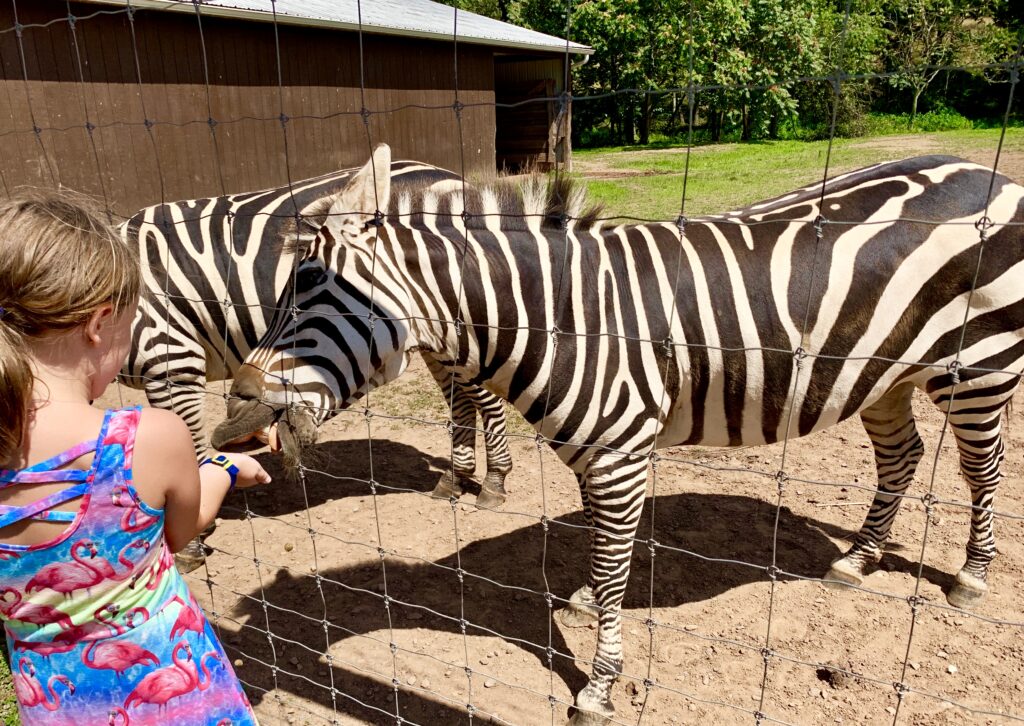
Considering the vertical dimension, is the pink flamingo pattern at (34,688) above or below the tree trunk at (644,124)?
below

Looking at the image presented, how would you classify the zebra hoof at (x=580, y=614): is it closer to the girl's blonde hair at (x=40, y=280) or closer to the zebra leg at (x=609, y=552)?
the zebra leg at (x=609, y=552)

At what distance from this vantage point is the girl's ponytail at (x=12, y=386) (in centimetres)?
132

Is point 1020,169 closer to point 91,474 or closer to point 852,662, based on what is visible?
point 852,662

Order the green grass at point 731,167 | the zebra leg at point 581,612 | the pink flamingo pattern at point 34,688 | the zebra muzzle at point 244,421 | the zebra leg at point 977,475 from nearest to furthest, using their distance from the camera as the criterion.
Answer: the pink flamingo pattern at point 34,688, the zebra muzzle at point 244,421, the zebra leg at point 977,475, the zebra leg at point 581,612, the green grass at point 731,167

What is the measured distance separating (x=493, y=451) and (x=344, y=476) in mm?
1157

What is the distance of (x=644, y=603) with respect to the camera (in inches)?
142

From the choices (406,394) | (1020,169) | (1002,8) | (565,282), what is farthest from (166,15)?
(1002,8)

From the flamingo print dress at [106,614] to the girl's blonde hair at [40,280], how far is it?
0.16 m

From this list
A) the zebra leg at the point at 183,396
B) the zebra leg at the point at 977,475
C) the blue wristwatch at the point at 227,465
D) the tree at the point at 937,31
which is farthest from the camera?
the tree at the point at 937,31

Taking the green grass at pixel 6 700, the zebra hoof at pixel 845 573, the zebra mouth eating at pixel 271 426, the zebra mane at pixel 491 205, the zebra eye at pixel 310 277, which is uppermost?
the zebra mane at pixel 491 205

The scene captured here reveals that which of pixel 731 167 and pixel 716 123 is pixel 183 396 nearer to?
pixel 731 167

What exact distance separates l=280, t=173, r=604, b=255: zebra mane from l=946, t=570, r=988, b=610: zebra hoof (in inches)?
95.0

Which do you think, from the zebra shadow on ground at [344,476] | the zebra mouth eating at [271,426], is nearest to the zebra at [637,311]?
the zebra mouth eating at [271,426]

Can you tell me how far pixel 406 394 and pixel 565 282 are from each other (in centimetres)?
350
